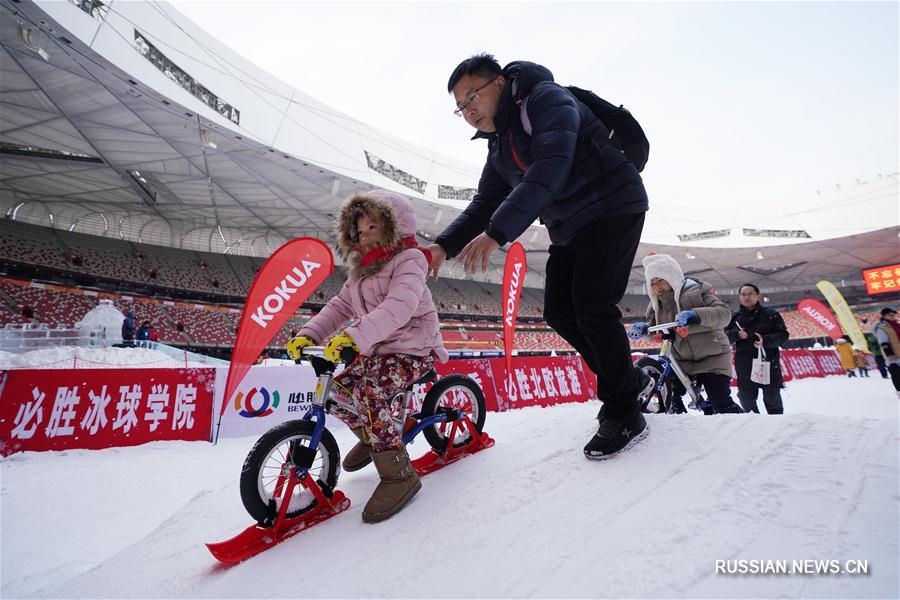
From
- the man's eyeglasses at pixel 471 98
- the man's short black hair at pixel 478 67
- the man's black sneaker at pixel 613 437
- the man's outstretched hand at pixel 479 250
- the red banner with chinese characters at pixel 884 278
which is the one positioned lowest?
the man's black sneaker at pixel 613 437

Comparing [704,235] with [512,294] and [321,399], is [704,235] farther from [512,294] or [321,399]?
[321,399]

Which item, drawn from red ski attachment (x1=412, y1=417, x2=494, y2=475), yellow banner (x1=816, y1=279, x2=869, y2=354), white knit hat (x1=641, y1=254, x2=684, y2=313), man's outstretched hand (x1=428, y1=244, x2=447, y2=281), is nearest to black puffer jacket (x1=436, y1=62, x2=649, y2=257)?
Result: man's outstretched hand (x1=428, y1=244, x2=447, y2=281)

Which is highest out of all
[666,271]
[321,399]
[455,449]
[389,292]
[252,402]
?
[666,271]

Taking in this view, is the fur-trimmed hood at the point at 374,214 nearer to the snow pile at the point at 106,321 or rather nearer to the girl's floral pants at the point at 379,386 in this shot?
the girl's floral pants at the point at 379,386

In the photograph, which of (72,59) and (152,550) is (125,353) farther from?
(152,550)

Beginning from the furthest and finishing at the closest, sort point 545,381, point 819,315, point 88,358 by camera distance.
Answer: point 819,315 → point 88,358 → point 545,381

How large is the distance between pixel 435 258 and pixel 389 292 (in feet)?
1.25

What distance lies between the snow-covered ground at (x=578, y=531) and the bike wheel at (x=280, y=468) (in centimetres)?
18

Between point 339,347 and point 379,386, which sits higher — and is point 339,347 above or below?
above

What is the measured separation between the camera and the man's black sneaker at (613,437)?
1.66m

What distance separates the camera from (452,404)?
2.27 meters

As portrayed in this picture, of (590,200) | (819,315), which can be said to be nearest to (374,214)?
(590,200)

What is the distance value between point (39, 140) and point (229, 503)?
1819cm

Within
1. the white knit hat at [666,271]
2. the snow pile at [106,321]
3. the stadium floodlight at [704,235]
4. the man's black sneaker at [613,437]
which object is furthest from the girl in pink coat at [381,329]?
the stadium floodlight at [704,235]
